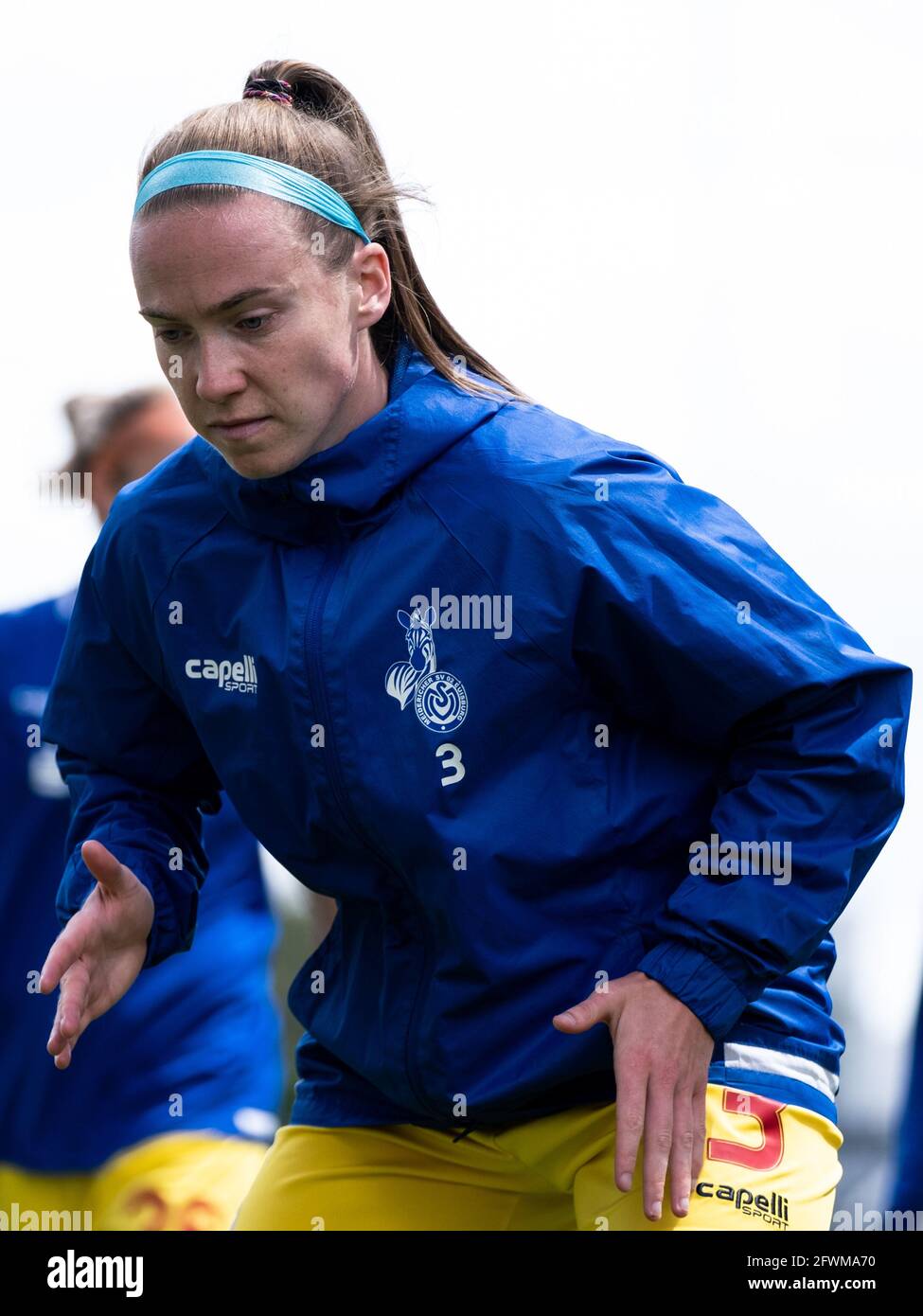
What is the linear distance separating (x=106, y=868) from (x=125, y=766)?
0.26 metres

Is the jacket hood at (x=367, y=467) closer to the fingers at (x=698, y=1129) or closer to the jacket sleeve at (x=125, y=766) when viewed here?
the jacket sleeve at (x=125, y=766)

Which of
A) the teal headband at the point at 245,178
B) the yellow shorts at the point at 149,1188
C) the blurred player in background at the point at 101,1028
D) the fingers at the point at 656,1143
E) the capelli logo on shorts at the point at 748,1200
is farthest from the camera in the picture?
the blurred player in background at the point at 101,1028

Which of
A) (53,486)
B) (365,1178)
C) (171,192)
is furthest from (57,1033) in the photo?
(53,486)

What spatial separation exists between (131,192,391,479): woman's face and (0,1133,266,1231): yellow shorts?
154 cm

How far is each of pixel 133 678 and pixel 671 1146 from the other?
1049 mm

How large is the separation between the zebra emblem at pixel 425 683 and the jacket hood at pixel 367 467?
161 millimetres

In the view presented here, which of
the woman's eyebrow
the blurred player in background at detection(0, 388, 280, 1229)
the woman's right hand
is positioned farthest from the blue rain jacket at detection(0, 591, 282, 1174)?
the woman's eyebrow

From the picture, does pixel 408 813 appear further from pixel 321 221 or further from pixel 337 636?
pixel 321 221

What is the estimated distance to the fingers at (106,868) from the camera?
2.52 m

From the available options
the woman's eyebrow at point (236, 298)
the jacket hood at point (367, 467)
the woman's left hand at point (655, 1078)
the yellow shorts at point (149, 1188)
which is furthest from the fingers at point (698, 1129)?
the yellow shorts at point (149, 1188)

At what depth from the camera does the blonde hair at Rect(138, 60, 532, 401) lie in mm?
2475

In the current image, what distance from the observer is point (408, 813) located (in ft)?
7.66

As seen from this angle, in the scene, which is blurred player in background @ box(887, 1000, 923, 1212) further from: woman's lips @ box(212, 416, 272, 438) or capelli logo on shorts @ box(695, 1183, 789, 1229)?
woman's lips @ box(212, 416, 272, 438)

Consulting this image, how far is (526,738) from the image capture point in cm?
237
